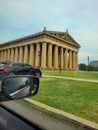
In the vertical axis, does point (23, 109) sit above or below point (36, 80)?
below

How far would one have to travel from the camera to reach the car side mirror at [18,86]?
2.37m

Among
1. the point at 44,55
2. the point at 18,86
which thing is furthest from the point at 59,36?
the point at 18,86

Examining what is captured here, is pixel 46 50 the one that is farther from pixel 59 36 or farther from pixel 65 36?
pixel 65 36

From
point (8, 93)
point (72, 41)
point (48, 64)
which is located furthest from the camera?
point (72, 41)

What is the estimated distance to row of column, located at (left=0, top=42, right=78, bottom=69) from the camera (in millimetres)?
68500

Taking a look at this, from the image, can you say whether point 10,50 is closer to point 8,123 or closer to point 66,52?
point 66,52

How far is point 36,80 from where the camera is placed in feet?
9.26

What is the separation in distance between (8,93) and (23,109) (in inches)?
205

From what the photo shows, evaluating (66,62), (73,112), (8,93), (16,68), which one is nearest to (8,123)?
(8,93)

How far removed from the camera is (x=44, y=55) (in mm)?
67438

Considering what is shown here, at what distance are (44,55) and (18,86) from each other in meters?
65.0

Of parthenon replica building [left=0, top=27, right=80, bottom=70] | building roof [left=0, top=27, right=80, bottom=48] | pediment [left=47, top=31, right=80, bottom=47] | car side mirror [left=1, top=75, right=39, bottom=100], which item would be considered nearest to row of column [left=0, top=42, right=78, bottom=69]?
parthenon replica building [left=0, top=27, right=80, bottom=70]

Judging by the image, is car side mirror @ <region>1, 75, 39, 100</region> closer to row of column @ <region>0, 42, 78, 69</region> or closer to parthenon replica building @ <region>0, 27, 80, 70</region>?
parthenon replica building @ <region>0, 27, 80, 70</region>

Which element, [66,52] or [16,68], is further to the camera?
[66,52]
